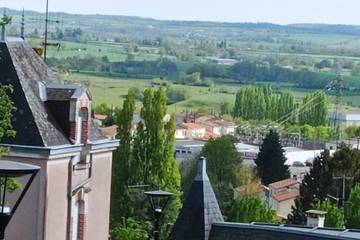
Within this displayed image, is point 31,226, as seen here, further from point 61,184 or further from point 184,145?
point 184,145

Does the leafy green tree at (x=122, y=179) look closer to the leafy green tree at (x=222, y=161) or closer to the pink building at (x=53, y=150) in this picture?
the pink building at (x=53, y=150)

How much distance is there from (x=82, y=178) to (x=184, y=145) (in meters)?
87.2

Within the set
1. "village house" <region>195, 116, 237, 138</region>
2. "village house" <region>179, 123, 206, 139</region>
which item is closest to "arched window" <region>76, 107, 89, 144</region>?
"village house" <region>179, 123, 206, 139</region>

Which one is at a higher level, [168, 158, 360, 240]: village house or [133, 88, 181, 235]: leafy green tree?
[168, 158, 360, 240]: village house

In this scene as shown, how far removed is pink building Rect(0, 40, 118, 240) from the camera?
23.5 m

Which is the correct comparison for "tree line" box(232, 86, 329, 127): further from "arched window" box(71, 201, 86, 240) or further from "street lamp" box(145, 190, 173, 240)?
"street lamp" box(145, 190, 173, 240)

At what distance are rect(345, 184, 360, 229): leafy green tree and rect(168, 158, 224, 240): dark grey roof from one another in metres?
26.5

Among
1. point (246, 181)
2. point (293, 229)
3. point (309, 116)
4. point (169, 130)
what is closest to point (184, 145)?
point (246, 181)

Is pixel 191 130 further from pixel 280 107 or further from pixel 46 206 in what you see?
pixel 46 206

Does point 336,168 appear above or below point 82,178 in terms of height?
below

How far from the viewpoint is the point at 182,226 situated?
2058 cm

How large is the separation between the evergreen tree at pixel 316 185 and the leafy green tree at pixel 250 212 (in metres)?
7.00

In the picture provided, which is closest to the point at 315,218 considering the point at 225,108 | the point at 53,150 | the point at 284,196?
the point at 53,150

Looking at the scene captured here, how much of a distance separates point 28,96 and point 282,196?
53119mm
